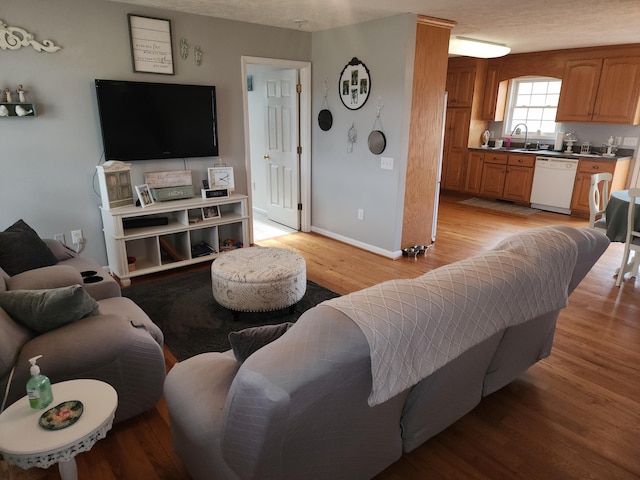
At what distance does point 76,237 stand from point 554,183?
643 centimetres

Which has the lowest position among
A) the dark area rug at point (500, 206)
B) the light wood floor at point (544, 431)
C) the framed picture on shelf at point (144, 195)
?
the light wood floor at point (544, 431)

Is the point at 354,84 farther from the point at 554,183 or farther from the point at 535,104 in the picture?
the point at 535,104

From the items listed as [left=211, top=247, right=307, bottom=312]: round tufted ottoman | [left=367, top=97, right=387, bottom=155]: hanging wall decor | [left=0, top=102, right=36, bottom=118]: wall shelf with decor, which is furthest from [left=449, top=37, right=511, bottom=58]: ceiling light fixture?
[left=0, top=102, right=36, bottom=118]: wall shelf with decor

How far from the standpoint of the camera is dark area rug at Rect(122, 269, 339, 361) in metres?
2.72

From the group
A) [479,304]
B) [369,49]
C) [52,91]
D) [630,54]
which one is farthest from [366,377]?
[630,54]

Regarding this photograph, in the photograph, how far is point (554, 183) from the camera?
6316 millimetres

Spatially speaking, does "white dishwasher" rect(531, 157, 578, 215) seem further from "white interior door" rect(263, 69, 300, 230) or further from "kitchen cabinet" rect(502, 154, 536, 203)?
"white interior door" rect(263, 69, 300, 230)

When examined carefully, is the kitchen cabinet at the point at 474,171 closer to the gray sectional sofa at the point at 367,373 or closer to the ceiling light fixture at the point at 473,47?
the ceiling light fixture at the point at 473,47

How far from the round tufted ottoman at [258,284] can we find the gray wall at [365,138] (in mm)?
1655

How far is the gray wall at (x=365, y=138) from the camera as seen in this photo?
3.95 m

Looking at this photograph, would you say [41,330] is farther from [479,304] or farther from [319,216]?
[319,216]

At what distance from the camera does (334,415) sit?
124 centimetres

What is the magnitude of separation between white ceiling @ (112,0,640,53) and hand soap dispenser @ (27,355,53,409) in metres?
3.11

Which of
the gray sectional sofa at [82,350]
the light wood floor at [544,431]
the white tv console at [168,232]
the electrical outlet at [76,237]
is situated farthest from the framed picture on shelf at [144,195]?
the light wood floor at [544,431]
